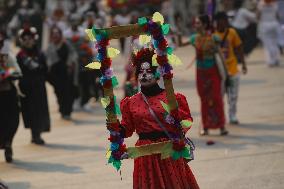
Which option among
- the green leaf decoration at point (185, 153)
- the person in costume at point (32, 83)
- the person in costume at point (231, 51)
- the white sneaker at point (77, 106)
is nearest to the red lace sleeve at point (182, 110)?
the green leaf decoration at point (185, 153)

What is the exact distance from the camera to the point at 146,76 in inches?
337

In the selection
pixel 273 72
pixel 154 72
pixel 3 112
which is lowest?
pixel 273 72

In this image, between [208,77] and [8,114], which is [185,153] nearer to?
[8,114]

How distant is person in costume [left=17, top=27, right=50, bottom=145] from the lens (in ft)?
48.7

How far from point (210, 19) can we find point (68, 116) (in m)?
4.78

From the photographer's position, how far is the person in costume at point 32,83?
48.7ft

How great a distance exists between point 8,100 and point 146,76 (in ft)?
18.8

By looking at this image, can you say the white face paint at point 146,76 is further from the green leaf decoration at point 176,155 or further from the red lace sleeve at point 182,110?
the green leaf decoration at point 176,155

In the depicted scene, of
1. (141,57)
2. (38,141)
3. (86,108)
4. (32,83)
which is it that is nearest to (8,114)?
(32,83)

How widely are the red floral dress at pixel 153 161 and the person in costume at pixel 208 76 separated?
5816 mm

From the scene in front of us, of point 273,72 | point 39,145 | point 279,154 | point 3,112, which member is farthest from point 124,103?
point 273,72

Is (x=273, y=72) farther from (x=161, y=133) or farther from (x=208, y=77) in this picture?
(x=161, y=133)

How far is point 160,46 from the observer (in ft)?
27.5

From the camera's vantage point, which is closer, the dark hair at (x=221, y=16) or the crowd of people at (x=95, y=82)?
the crowd of people at (x=95, y=82)
